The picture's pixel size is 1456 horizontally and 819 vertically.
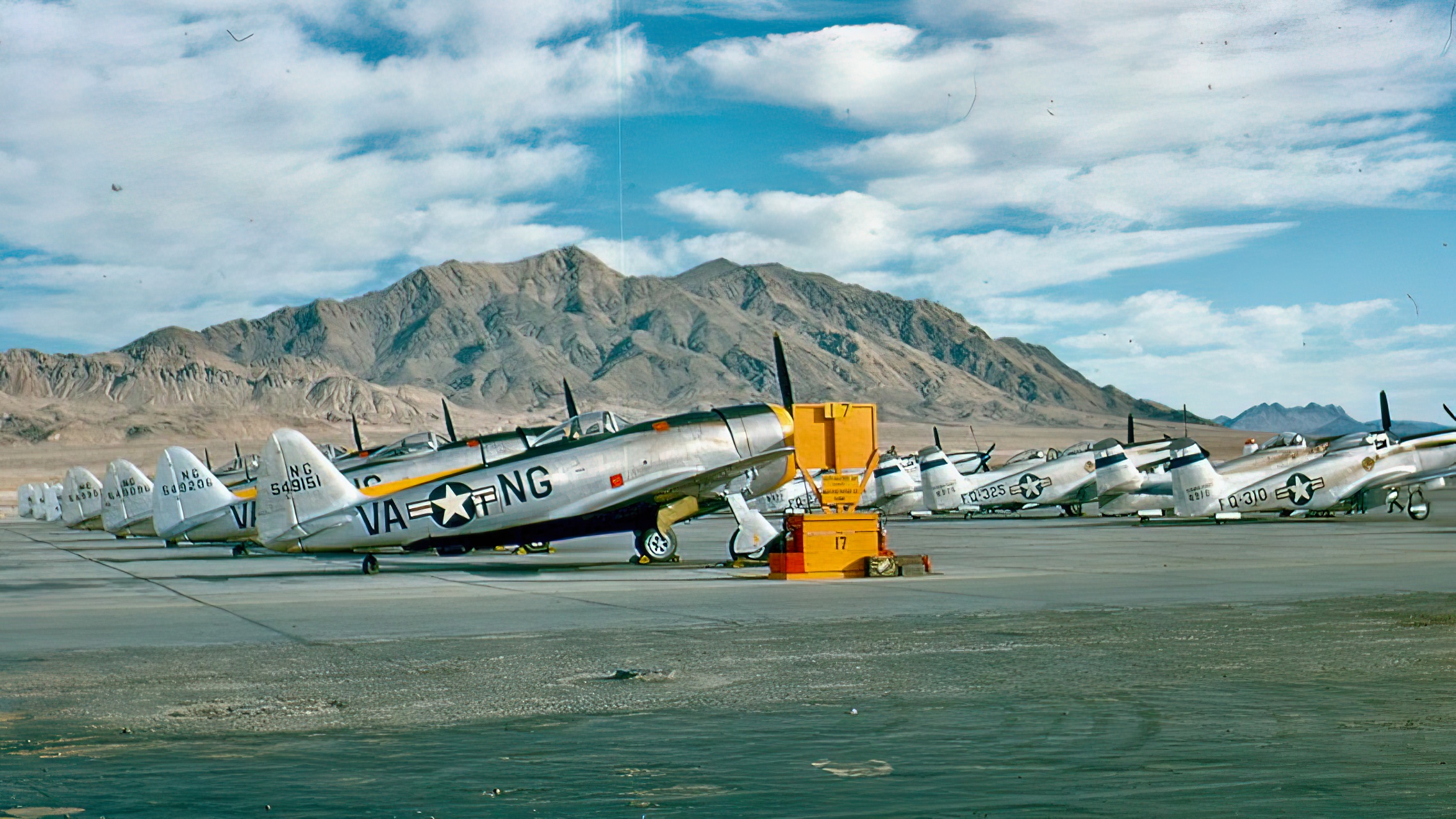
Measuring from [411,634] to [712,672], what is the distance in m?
4.57

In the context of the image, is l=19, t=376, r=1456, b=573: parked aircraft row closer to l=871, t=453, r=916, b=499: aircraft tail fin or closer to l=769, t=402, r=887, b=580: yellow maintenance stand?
l=871, t=453, r=916, b=499: aircraft tail fin

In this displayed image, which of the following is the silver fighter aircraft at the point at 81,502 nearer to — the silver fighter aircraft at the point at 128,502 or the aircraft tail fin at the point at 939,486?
the silver fighter aircraft at the point at 128,502

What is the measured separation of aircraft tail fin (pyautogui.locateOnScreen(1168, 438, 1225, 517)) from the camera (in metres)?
37.9

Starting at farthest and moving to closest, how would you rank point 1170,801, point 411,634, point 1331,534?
point 1331,534, point 411,634, point 1170,801

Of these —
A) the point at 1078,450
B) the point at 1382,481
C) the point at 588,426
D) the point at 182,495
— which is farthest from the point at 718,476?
the point at 1078,450

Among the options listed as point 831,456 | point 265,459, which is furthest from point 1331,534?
point 265,459

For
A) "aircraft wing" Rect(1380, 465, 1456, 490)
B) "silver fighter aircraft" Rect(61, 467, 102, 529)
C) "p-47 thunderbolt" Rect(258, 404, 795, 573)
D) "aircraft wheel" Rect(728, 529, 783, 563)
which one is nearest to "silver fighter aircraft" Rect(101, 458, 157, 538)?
"silver fighter aircraft" Rect(61, 467, 102, 529)

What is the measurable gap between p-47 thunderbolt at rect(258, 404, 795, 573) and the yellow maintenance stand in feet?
3.40

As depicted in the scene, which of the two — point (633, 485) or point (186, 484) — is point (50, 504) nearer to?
point (186, 484)

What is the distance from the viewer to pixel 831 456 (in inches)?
984

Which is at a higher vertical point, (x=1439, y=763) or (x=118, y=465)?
(x=118, y=465)

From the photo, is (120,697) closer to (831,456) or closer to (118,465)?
(831,456)

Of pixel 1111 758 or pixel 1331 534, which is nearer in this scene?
pixel 1111 758

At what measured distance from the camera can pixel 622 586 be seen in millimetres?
20516
